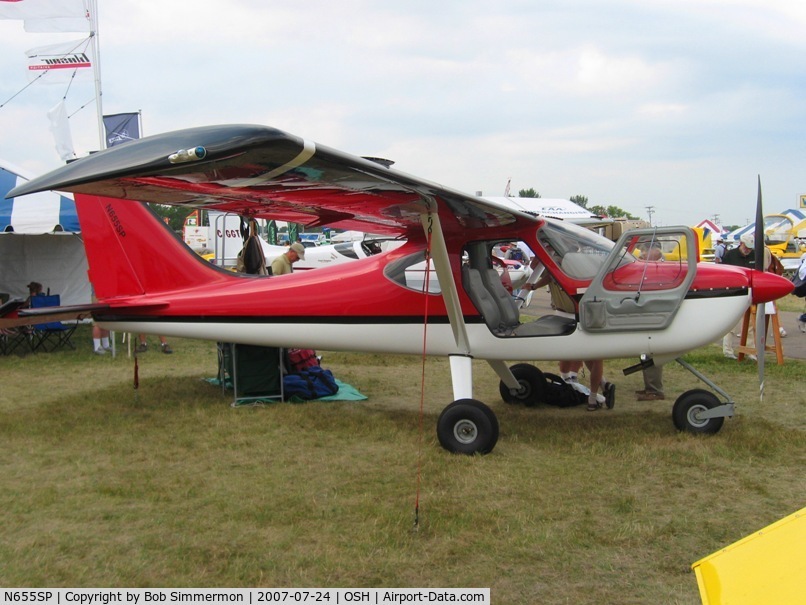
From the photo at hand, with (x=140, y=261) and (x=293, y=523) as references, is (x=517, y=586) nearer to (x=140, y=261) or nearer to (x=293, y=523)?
(x=293, y=523)

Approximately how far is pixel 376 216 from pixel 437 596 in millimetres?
3736

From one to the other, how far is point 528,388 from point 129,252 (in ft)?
14.4

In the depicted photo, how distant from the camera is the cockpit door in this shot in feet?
18.8

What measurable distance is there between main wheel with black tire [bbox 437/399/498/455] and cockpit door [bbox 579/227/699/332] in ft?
3.85

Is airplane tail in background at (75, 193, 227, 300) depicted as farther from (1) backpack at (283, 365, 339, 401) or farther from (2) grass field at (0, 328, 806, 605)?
(1) backpack at (283, 365, 339, 401)

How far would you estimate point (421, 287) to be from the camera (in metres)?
6.48

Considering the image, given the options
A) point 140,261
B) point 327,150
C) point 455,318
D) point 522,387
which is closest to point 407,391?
point 522,387

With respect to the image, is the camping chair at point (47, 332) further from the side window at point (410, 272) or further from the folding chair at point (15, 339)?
the side window at point (410, 272)

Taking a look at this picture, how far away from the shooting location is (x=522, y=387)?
745cm

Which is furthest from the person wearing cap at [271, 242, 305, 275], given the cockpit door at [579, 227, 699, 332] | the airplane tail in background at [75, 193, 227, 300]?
the cockpit door at [579, 227, 699, 332]

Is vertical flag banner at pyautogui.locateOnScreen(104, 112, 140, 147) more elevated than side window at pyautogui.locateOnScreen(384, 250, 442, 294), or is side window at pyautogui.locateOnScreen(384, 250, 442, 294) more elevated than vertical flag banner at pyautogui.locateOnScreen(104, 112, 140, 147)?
vertical flag banner at pyautogui.locateOnScreen(104, 112, 140, 147)

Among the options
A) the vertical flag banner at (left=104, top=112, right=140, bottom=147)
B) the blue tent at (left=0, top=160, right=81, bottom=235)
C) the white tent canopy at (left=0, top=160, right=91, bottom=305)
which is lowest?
the white tent canopy at (left=0, top=160, right=91, bottom=305)

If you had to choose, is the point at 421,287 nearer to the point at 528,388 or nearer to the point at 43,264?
the point at 528,388

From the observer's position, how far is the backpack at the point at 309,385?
779 cm
